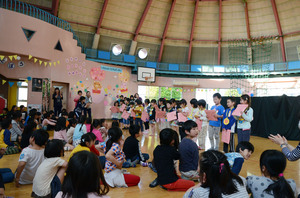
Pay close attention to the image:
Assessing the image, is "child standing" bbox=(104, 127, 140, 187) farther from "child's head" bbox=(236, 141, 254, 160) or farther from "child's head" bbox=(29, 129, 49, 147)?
"child's head" bbox=(236, 141, 254, 160)

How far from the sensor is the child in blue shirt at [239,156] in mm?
2428

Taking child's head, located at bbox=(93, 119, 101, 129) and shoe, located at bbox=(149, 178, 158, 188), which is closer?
shoe, located at bbox=(149, 178, 158, 188)

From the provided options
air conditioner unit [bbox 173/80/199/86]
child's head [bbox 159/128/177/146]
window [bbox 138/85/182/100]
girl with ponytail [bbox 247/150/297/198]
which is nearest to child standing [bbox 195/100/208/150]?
child's head [bbox 159/128/177/146]

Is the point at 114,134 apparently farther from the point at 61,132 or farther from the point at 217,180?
the point at 61,132

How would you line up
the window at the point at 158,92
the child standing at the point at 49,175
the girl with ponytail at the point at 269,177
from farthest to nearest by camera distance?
1. the window at the point at 158,92
2. the child standing at the point at 49,175
3. the girl with ponytail at the point at 269,177

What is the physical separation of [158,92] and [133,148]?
39.0 feet

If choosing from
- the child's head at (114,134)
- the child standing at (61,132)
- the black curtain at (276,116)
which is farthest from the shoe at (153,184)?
the black curtain at (276,116)

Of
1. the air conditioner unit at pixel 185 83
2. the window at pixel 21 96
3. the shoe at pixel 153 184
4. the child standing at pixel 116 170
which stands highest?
the air conditioner unit at pixel 185 83

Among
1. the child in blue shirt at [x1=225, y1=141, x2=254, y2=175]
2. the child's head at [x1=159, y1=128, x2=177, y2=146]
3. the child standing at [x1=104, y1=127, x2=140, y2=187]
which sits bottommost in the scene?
the child standing at [x1=104, y1=127, x2=140, y2=187]

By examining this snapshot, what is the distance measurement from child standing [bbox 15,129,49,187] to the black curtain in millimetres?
7841

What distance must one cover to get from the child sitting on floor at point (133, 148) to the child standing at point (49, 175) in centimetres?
165

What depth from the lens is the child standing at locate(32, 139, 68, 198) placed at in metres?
2.42

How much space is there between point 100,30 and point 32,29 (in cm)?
614

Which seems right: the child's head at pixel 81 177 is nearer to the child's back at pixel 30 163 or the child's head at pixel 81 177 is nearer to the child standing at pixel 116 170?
the child standing at pixel 116 170
